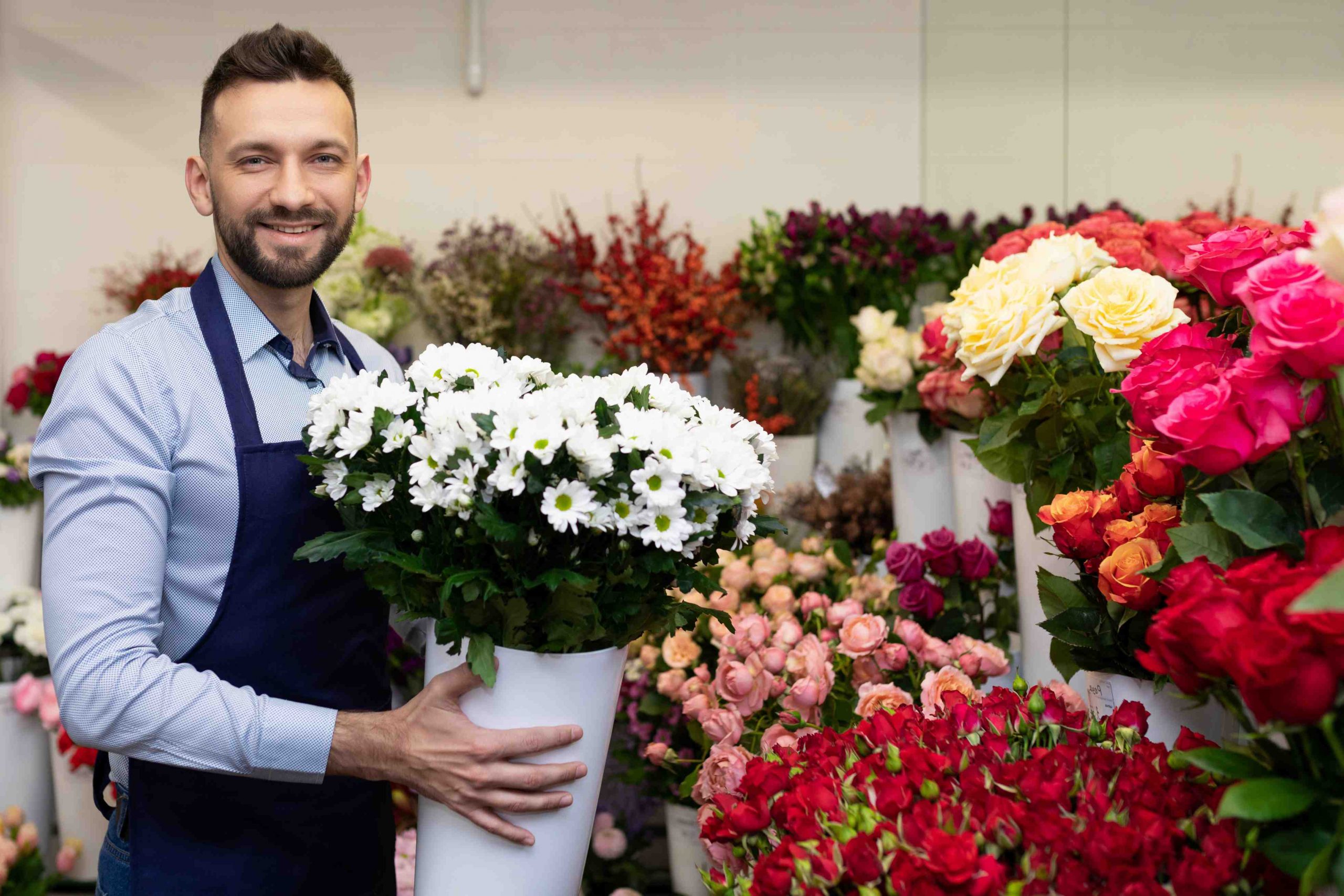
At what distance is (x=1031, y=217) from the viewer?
2863mm

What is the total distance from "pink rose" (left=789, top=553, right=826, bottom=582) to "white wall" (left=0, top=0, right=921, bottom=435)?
1.62 meters

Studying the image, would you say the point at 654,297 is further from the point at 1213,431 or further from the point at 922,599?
the point at 1213,431

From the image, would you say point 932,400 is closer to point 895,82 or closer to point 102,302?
point 895,82

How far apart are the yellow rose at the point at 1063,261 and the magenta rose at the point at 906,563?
0.51 metres

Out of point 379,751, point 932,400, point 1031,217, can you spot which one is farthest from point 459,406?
point 1031,217

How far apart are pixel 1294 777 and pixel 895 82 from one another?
120 inches

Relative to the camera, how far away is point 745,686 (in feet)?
4.94

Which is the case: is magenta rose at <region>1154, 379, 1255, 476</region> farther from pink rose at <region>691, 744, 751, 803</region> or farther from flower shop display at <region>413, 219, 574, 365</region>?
flower shop display at <region>413, 219, 574, 365</region>

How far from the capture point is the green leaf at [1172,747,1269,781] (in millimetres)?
750

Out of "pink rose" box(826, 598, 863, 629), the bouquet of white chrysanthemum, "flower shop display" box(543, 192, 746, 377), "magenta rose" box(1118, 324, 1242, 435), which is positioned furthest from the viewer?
"flower shop display" box(543, 192, 746, 377)

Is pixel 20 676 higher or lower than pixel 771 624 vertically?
lower

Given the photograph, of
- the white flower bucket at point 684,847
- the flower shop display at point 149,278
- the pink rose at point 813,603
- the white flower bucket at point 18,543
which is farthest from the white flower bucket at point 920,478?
the white flower bucket at point 18,543

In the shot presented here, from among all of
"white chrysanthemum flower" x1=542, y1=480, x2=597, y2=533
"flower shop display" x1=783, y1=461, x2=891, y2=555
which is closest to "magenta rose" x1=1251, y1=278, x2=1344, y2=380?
"white chrysanthemum flower" x1=542, y1=480, x2=597, y2=533

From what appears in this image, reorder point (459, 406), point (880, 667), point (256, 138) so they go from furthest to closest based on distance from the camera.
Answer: point (880, 667) < point (256, 138) < point (459, 406)
